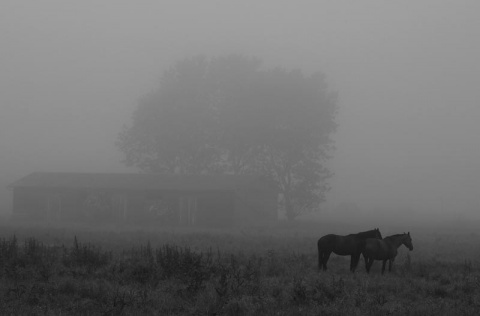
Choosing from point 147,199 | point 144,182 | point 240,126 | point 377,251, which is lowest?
point 377,251

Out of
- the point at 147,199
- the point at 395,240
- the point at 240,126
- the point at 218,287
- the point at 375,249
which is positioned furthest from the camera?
the point at 240,126

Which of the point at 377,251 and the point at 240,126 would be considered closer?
the point at 377,251

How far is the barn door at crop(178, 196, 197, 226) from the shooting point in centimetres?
4794

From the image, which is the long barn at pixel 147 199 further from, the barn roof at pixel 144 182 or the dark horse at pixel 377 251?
the dark horse at pixel 377 251

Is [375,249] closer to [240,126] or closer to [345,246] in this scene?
[345,246]

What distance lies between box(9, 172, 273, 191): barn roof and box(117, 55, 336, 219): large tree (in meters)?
3.71

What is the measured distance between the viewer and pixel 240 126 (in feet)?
186

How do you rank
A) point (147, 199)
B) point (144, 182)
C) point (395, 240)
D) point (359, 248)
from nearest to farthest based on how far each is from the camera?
point (359, 248) < point (395, 240) < point (147, 199) < point (144, 182)

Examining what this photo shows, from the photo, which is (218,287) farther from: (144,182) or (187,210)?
(144,182)

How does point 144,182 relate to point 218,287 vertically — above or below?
above

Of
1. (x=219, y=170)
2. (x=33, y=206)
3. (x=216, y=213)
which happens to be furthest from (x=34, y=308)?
(x=219, y=170)

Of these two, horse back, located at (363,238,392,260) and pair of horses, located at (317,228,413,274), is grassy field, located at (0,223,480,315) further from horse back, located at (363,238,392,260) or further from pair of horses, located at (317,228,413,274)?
horse back, located at (363,238,392,260)

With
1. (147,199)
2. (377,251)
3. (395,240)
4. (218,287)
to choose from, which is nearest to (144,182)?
(147,199)

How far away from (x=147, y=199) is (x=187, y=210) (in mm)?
4024
